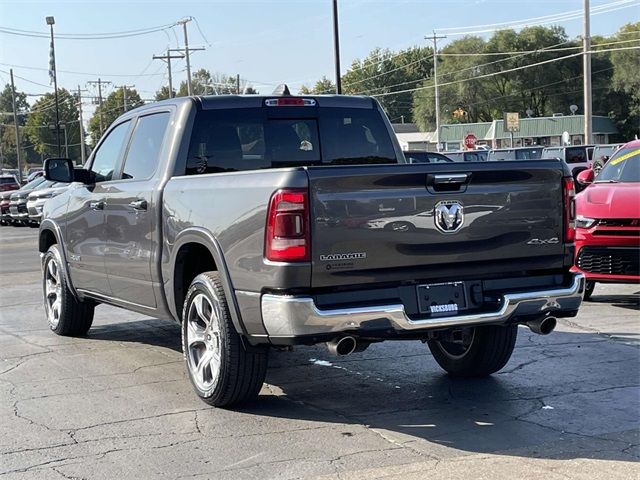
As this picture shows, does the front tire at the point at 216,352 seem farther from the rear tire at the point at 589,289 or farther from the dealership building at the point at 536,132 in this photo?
the dealership building at the point at 536,132

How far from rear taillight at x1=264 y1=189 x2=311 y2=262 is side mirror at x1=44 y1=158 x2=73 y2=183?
348 centimetres

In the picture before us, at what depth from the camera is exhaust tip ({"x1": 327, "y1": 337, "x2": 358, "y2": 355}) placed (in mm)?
5172

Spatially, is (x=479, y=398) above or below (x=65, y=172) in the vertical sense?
below

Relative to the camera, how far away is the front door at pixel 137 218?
6.63m

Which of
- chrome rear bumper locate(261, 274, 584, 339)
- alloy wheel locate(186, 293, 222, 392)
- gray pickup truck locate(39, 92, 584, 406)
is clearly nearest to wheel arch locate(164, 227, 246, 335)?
gray pickup truck locate(39, 92, 584, 406)

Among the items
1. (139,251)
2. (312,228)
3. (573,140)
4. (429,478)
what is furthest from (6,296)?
(573,140)

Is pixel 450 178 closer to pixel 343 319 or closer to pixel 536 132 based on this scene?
pixel 343 319

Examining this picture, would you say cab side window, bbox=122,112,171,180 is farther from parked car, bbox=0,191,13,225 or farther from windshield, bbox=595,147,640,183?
parked car, bbox=0,191,13,225

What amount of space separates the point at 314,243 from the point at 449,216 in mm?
905

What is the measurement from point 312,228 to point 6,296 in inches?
328

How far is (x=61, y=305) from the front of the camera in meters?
8.61

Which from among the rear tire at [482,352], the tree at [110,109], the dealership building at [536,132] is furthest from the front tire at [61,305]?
the tree at [110,109]

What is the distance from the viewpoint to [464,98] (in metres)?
90.6

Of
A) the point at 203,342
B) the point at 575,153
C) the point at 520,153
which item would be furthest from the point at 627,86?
the point at 203,342
